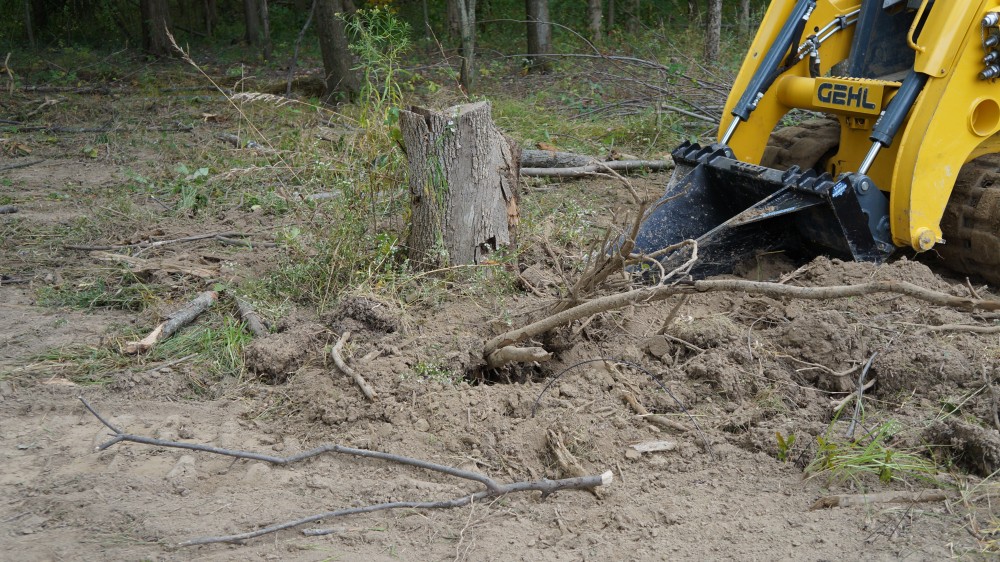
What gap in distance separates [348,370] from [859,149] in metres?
3.42

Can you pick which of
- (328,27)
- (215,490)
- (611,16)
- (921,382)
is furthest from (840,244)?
(611,16)

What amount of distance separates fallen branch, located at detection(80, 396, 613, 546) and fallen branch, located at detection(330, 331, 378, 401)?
13.8 inches

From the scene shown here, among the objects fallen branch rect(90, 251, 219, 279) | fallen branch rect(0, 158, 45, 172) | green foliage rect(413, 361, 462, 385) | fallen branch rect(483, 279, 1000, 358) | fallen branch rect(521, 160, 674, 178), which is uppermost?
fallen branch rect(483, 279, 1000, 358)

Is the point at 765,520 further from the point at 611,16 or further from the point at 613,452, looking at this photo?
the point at 611,16

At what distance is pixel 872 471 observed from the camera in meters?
3.18

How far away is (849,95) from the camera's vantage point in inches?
196

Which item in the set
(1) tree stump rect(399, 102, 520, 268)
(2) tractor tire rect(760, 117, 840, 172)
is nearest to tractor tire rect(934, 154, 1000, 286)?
(2) tractor tire rect(760, 117, 840, 172)

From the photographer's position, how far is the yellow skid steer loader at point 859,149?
14.8 feet

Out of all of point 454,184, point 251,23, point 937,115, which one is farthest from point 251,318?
point 251,23

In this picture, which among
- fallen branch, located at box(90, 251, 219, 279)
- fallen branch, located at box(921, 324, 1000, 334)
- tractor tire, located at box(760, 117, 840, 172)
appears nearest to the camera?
fallen branch, located at box(921, 324, 1000, 334)

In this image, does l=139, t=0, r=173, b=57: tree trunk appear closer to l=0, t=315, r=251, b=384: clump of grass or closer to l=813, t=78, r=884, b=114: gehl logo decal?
l=0, t=315, r=251, b=384: clump of grass

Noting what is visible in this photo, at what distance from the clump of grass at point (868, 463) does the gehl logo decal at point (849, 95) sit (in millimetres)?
2269

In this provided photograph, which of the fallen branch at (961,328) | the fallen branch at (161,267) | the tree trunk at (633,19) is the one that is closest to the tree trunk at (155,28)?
the tree trunk at (633,19)

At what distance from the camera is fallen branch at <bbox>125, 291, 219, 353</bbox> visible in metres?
4.35
